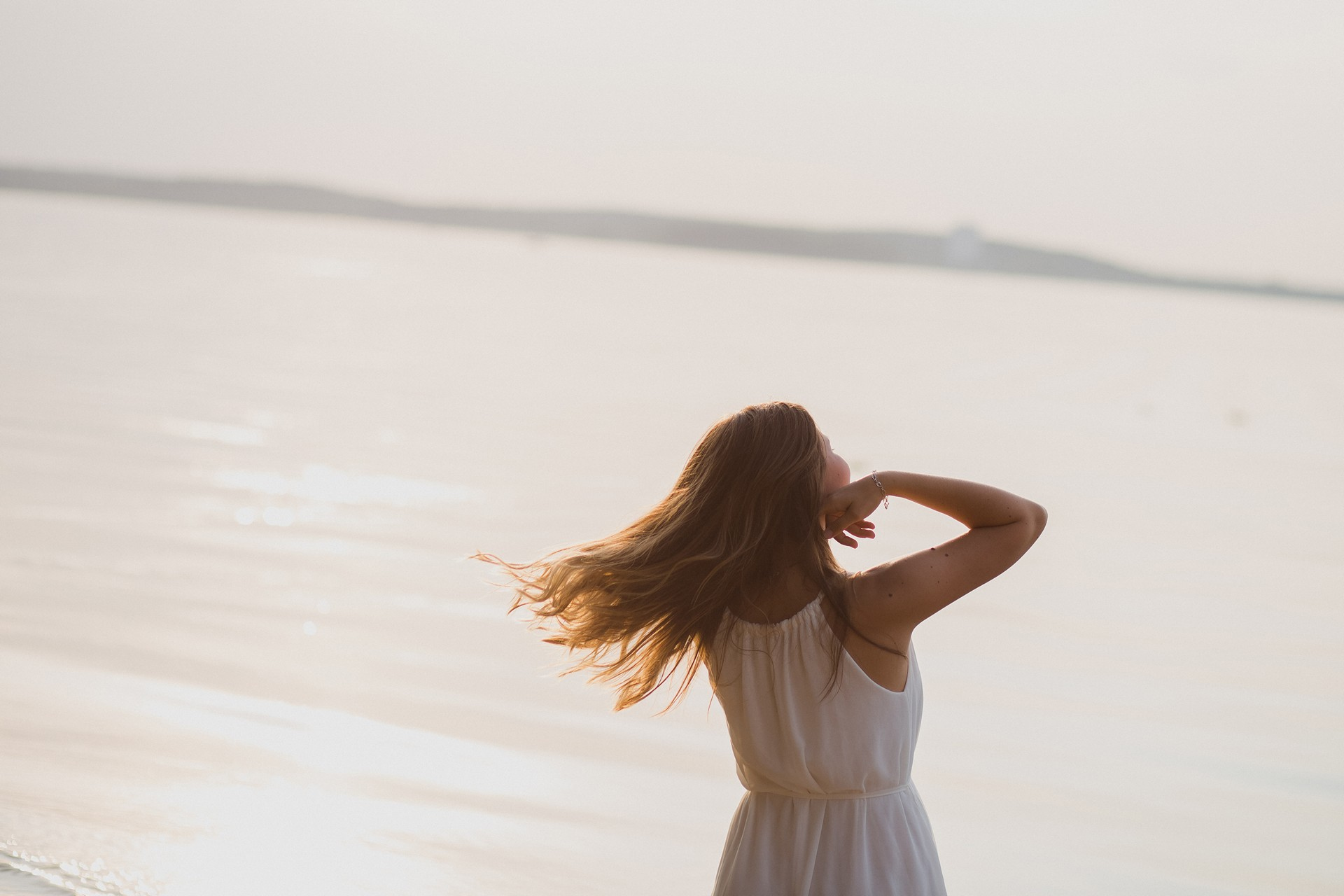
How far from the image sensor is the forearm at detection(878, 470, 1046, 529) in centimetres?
268

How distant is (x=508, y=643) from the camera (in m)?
7.71

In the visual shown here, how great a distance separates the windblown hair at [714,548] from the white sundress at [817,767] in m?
0.07

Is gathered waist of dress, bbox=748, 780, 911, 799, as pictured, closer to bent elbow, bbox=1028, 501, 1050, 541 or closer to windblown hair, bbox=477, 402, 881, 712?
windblown hair, bbox=477, 402, 881, 712

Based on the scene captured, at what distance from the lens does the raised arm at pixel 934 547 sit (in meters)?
2.54

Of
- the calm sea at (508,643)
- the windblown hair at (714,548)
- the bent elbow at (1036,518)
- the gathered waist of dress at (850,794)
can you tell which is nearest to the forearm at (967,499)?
the bent elbow at (1036,518)

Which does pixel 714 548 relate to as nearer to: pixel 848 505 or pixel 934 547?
pixel 848 505

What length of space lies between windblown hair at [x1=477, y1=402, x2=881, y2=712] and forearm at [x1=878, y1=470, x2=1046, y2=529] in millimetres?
194

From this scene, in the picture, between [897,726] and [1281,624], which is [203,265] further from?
[897,726]

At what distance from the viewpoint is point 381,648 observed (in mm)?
7246

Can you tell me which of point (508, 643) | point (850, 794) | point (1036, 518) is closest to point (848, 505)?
point (1036, 518)

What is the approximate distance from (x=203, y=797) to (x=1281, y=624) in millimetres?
6884

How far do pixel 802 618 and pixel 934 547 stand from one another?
0.90ft

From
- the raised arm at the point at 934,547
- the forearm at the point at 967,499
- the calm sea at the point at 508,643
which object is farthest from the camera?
the calm sea at the point at 508,643

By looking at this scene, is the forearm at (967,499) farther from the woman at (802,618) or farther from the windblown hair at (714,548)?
the windblown hair at (714,548)
